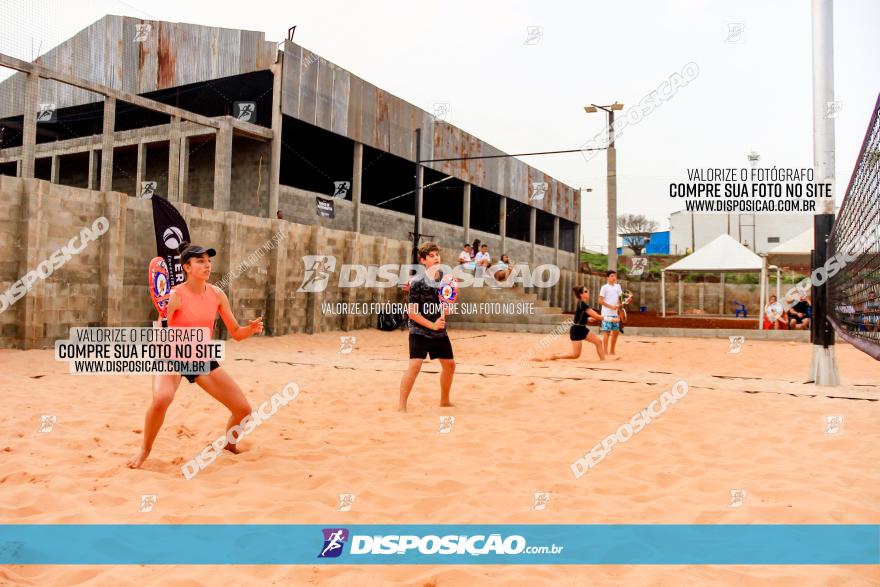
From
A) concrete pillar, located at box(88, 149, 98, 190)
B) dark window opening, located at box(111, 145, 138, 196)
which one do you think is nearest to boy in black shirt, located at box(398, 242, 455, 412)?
concrete pillar, located at box(88, 149, 98, 190)

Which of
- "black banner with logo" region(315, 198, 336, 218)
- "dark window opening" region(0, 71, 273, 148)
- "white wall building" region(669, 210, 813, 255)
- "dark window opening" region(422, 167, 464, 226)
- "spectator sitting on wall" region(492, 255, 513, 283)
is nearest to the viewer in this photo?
"dark window opening" region(0, 71, 273, 148)

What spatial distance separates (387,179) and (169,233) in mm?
16898

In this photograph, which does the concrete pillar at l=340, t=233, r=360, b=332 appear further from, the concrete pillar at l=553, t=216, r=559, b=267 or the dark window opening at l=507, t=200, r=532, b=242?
the concrete pillar at l=553, t=216, r=559, b=267

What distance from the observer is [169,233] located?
1167 cm

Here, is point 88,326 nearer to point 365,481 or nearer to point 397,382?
point 397,382

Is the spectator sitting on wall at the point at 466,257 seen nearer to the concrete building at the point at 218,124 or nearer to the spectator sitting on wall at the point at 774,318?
the concrete building at the point at 218,124

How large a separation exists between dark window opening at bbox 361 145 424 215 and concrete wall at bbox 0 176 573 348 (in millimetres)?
8285

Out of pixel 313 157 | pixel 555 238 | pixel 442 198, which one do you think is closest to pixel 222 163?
pixel 313 157

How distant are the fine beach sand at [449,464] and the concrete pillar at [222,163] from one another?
9151mm

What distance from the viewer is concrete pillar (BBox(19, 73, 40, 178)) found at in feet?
38.0

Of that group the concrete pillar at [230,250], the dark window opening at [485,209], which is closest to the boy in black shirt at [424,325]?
the concrete pillar at [230,250]

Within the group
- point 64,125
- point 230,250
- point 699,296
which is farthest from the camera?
point 699,296

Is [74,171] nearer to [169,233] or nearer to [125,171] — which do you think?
[125,171]

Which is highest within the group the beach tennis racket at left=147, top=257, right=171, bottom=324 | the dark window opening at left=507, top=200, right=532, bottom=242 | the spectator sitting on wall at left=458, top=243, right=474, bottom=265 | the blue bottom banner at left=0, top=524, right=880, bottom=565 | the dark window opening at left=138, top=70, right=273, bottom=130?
the dark window opening at left=138, top=70, right=273, bottom=130
